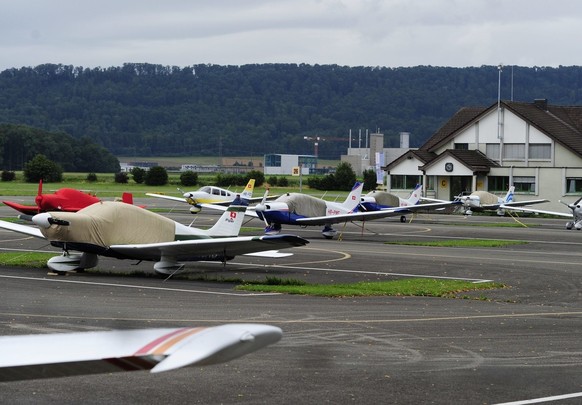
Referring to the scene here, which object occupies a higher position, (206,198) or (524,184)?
(524,184)

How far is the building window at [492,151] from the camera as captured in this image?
258 feet

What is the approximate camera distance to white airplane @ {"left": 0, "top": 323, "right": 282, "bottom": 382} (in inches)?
199

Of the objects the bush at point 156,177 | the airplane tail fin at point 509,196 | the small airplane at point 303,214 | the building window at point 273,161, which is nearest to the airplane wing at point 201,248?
the small airplane at point 303,214

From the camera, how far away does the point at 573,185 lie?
243 feet

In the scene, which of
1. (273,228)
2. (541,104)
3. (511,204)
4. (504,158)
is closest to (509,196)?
(511,204)

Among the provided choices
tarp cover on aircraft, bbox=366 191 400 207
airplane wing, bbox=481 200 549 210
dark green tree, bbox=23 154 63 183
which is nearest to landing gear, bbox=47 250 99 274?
tarp cover on aircraft, bbox=366 191 400 207

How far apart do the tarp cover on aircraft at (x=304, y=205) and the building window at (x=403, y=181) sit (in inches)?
1498

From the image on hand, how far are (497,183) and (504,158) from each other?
204 cm

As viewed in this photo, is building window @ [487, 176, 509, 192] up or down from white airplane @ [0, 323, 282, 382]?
down

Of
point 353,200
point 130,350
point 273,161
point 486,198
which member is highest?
point 273,161

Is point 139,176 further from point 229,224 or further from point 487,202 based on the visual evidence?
point 229,224

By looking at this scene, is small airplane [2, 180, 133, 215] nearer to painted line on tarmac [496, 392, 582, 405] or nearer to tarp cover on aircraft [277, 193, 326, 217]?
tarp cover on aircraft [277, 193, 326, 217]

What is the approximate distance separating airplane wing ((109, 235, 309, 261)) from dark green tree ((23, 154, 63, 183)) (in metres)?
88.5

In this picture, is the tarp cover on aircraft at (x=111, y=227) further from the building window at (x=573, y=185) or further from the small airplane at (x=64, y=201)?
the building window at (x=573, y=185)
